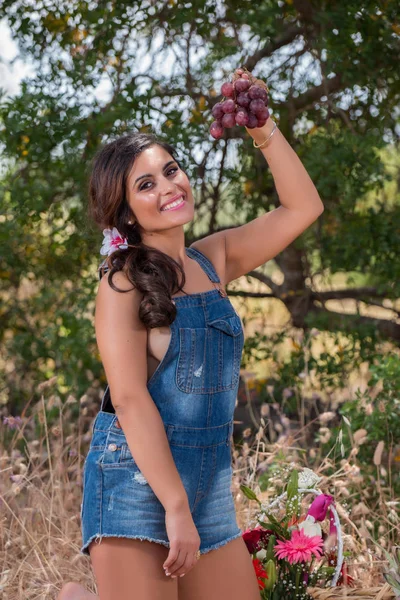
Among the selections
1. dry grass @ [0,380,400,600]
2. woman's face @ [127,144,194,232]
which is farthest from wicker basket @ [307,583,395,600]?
woman's face @ [127,144,194,232]

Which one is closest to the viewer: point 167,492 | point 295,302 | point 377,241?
point 167,492

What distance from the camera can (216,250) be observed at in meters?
2.51

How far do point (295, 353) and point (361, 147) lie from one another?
123 cm

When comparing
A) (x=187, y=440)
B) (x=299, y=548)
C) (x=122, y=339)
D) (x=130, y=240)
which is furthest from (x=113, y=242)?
(x=299, y=548)

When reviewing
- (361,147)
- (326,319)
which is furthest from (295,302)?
(361,147)

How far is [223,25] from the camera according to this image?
463cm

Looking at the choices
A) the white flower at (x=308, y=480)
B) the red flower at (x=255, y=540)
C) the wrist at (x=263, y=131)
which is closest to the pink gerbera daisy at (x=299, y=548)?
the red flower at (x=255, y=540)

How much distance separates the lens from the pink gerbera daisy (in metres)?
2.52

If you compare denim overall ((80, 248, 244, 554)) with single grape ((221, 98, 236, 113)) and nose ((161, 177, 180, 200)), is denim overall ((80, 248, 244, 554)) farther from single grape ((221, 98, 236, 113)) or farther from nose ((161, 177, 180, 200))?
single grape ((221, 98, 236, 113))

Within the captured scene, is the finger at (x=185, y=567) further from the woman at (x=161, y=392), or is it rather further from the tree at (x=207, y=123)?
the tree at (x=207, y=123)

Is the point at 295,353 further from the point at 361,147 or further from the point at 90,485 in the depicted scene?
the point at 90,485

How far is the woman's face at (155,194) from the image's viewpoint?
2.27 m

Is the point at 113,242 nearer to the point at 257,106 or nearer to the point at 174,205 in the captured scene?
the point at 174,205

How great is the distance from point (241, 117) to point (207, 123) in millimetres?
2125
